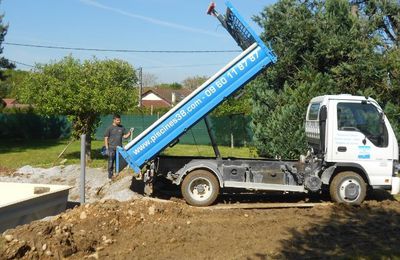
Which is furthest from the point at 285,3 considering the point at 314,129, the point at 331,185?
the point at 331,185

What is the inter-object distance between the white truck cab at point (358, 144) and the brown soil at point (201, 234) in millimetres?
576

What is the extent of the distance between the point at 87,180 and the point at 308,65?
7.67 metres

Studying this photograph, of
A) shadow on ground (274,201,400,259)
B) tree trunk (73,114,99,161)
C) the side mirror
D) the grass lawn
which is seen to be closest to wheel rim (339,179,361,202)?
shadow on ground (274,201,400,259)

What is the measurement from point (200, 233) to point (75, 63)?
1388 cm

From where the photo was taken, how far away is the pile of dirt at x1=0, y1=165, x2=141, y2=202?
11002mm

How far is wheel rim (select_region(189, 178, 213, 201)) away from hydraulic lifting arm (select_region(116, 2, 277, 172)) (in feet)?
3.24

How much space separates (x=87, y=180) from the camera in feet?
43.0

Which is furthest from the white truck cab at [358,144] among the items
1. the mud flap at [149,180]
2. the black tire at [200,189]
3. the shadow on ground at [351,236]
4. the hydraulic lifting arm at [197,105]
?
the mud flap at [149,180]

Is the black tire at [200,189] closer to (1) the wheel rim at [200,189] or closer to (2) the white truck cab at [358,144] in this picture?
(1) the wheel rim at [200,189]

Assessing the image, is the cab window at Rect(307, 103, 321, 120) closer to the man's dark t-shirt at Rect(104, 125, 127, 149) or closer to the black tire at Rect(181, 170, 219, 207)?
the black tire at Rect(181, 170, 219, 207)

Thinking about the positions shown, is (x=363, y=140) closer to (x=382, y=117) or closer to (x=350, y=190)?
(x=382, y=117)

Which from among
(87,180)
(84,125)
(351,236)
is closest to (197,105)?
(351,236)

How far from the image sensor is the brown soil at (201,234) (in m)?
6.24

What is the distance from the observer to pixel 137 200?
918 cm
